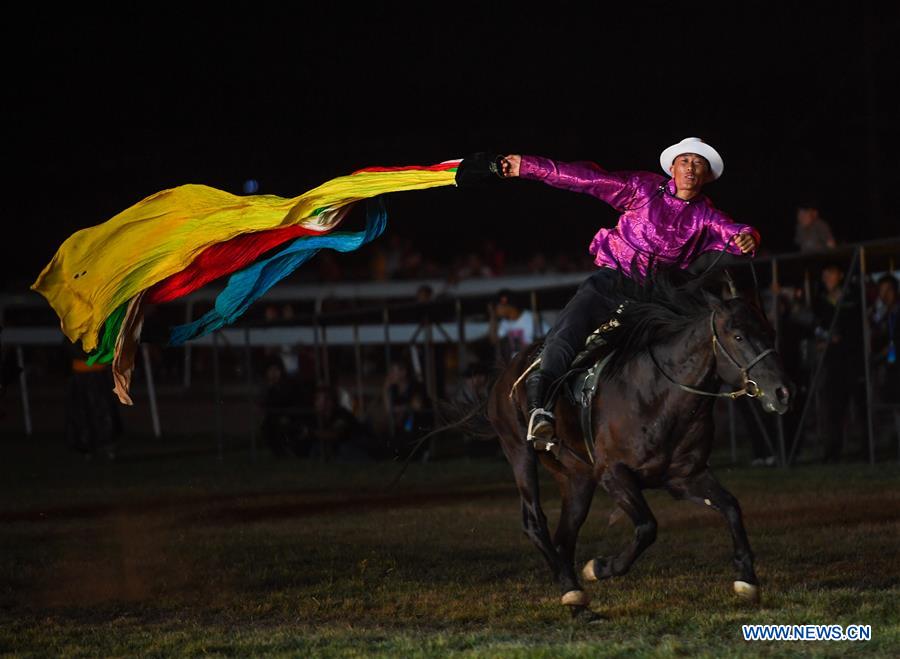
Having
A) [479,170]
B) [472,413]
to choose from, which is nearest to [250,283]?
[472,413]

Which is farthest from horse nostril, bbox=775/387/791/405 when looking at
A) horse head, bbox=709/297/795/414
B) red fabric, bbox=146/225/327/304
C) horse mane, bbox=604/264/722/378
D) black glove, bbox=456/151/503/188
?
red fabric, bbox=146/225/327/304

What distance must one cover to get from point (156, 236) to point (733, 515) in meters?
4.01

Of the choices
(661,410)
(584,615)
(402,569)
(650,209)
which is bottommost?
(402,569)

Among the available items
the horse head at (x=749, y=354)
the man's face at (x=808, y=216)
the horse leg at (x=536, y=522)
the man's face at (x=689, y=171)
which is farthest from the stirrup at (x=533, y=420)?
the man's face at (x=808, y=216)

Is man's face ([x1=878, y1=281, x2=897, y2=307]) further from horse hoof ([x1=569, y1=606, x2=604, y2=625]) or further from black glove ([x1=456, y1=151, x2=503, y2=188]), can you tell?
horse hoof ([x1=569, y1=606, x2=604, y2=625])

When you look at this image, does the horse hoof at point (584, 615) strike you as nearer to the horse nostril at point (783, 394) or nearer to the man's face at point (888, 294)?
the horse nostril at point (783, 394)

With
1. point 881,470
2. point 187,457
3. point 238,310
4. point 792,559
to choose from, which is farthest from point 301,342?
point 792,559

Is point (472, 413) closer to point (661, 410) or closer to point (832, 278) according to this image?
point (661, 410)

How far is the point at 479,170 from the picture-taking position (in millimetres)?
7281

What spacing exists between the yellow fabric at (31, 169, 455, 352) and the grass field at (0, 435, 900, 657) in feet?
5.85

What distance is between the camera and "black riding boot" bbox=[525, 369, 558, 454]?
7.15 metres

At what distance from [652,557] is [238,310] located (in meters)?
3.11

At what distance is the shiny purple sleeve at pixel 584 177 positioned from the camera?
23.4 ft

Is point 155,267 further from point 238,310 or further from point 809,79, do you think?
point 809,79
